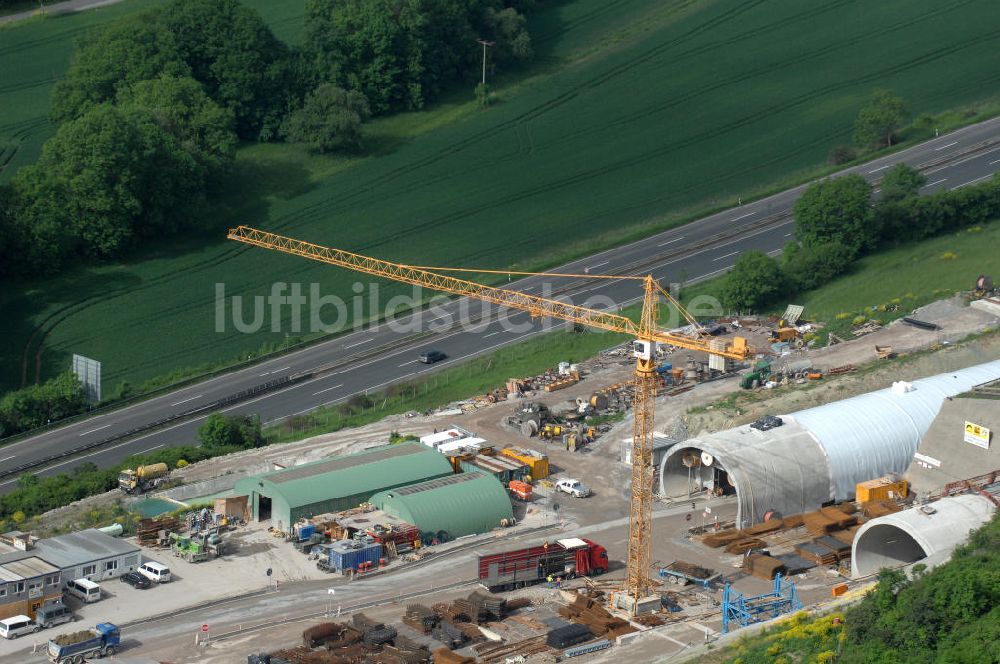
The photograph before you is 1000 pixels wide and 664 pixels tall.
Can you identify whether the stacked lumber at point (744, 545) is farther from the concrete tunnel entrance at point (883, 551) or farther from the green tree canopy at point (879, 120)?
the green tree canopy at point (879, 120)

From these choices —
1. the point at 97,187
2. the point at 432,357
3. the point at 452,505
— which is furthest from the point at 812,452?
the point at 97,187

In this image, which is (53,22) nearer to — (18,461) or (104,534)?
(18,461)

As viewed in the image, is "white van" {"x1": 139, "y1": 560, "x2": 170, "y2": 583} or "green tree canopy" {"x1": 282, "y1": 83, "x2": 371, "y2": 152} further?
"green tree canopy" {"x1": 282, "y1": 83, "x2": 371, "y2": 152}

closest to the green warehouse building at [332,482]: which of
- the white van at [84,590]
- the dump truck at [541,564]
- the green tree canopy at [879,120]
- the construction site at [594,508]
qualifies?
the construction site at [594,508]

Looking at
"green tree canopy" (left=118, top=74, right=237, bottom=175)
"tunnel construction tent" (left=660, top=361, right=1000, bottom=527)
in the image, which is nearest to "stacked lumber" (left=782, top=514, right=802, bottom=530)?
"tunnel construction tent" (left=660, top=361, right=1000, bottom=527)

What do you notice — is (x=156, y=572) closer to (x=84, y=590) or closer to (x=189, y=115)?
(x=84, y=590)

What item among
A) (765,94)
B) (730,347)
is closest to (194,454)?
(730,347)

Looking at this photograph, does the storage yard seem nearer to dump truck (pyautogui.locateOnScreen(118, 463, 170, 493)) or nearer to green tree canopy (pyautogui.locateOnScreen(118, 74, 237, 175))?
dump truck (pyautogui.locateOnScreen(118, 463, 170, 493))
